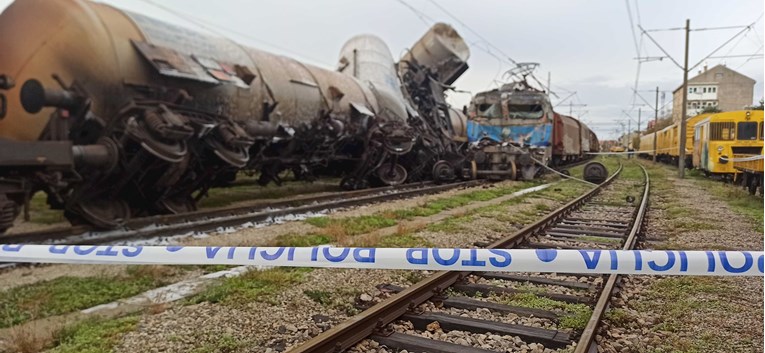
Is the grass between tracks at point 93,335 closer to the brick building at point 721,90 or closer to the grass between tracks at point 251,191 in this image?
the grass between tracks at point 251,191

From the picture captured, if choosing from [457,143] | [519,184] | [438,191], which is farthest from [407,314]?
[457,143]

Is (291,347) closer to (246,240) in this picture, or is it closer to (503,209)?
(246,240)

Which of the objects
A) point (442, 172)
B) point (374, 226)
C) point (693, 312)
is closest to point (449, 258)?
point (693, 312)

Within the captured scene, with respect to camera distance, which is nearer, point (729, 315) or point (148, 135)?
point (729, 315)

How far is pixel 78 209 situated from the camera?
24.5ft

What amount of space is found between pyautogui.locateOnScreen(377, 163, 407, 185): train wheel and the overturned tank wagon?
10.8 feet

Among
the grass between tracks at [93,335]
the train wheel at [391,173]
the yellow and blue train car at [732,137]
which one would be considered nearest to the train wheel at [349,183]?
the train wheel at [391,173]

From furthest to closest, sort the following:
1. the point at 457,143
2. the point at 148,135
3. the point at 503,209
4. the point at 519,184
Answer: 1. the point at 457,143
2. the point at 519,184
3. the point at 503,209
4. the point at 148,135

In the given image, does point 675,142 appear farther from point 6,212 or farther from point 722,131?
point 6,212

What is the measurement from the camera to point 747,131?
1666 centimetres

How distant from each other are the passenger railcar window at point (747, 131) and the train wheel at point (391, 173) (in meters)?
9.95

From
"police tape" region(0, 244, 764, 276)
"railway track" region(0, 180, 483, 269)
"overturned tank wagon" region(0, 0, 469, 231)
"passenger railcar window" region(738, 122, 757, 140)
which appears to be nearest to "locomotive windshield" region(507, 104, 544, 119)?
"passenger railcar window" region(738, 122, 757, 140)

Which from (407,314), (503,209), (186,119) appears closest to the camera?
(407,314)

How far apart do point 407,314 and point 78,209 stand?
5.51 meters
